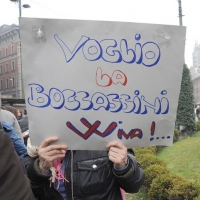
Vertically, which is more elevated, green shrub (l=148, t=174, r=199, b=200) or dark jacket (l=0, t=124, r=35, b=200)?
dark jacket (l=0, t=124, r=35, b=200)

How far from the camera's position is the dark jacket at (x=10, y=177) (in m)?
1.11

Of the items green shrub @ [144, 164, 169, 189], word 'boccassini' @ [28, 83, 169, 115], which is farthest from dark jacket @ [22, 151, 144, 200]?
green shrub @ [144, 164, 169, 189]

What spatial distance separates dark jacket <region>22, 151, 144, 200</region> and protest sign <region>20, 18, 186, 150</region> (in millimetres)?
174

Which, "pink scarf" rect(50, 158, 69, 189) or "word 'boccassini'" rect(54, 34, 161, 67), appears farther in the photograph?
"pink scarf" rect(50, 158, 69, 189)

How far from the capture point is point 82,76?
164cm

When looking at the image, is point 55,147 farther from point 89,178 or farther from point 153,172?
point 153,172

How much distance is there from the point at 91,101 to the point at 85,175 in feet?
1.46

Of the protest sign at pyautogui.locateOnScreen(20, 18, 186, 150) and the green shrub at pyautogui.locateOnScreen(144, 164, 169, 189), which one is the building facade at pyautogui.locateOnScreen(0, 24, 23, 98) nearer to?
the green shrub at pyautogui.locateOnScreen(144, 164, 169, 189)

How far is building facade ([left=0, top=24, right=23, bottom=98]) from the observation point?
48.0 metres

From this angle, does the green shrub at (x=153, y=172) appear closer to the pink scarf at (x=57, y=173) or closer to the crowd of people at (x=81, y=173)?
the crowd of people at (x=81, y=173)

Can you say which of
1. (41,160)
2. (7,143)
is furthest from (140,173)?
(7,143)

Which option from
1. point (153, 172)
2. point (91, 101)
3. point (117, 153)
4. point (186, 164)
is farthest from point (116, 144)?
point (186, 164)

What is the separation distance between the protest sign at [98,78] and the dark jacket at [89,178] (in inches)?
6.9

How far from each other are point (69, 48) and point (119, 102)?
1.28 ft
